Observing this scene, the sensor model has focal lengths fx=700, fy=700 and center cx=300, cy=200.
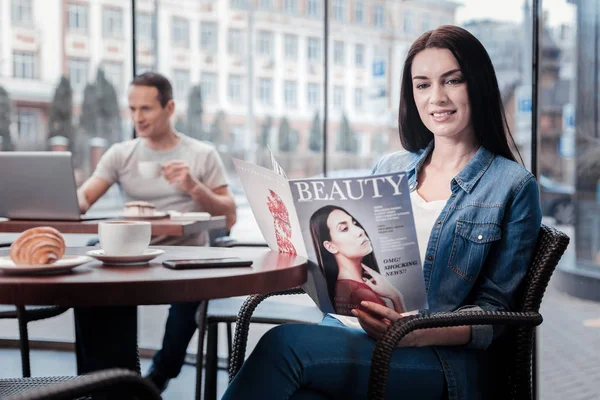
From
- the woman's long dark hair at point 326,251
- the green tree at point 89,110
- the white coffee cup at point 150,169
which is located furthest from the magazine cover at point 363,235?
the green tree at point 89,110

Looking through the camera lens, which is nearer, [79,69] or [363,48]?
[363,48]

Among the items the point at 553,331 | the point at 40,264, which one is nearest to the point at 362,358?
the point at 40,264

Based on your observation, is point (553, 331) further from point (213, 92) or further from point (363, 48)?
point (213, 92)

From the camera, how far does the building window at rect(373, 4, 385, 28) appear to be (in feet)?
38.9

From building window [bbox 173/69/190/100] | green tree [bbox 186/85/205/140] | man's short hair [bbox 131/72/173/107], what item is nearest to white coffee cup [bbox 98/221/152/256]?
man's short hair [bbox 131/72/173/107]

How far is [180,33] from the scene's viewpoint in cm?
1673

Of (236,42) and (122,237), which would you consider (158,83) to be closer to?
(122,237)

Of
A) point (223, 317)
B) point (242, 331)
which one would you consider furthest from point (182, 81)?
point (242, 331)

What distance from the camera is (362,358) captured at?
1253 millimetres

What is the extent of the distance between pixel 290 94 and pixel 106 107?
5846 millimetres

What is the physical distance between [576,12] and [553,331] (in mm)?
3312

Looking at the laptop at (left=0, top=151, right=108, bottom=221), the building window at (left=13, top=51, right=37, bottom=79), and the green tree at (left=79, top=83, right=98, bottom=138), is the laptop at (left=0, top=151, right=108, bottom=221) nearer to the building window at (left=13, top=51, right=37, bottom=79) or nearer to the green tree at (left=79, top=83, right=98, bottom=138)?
the building window at (left=13, top=51, right=37, bottom=79)

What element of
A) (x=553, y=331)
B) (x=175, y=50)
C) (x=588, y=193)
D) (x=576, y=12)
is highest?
(x=175, y=50)

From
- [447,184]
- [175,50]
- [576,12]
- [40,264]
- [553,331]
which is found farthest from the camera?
[175,50]
